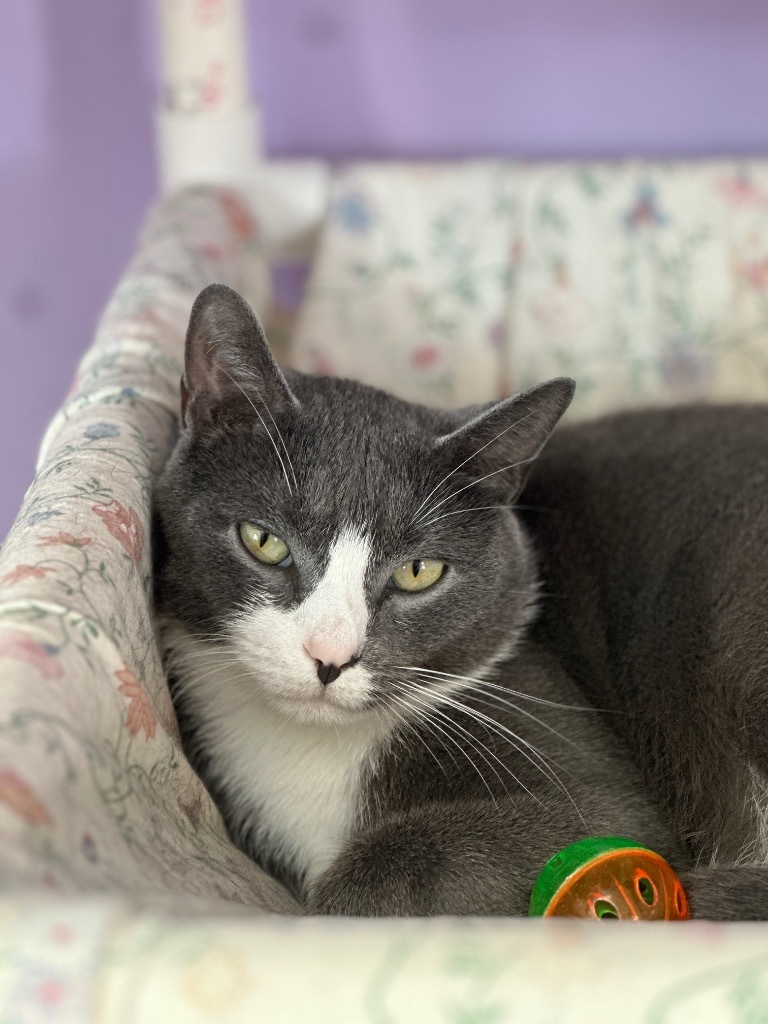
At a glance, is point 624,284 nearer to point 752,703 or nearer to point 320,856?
point 752,703

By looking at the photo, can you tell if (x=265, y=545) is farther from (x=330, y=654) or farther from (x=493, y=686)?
(x=493, y=686)

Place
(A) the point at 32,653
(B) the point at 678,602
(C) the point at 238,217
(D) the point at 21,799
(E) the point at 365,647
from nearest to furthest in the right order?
(D) the point at 21,799, (A) the point at 32,653, (E) the point at 365,647, (B) the point at 678,602, (C) the point at 238,217

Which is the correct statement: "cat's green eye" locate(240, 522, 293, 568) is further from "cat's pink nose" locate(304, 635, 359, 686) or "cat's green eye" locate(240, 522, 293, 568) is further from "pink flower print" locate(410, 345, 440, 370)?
"pink flower print" locate(410, 345, 440, 370)

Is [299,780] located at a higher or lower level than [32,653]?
lower

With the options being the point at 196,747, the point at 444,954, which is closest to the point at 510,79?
the point at 196,747

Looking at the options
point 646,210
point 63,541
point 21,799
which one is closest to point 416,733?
point 63,541

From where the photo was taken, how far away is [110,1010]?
0.60 meters

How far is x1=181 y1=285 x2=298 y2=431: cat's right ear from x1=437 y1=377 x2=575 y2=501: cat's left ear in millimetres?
186

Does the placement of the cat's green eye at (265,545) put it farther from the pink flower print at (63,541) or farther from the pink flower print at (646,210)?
the pink flower print at (646,210)

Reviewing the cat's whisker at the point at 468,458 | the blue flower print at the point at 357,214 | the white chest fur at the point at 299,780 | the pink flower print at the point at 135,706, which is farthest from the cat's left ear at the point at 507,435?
the blue flower print at the point at 357,214

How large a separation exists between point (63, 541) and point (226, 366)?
0.95 feet

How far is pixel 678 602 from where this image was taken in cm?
126

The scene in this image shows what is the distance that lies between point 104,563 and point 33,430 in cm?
161

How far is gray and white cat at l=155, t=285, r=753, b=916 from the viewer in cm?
105
